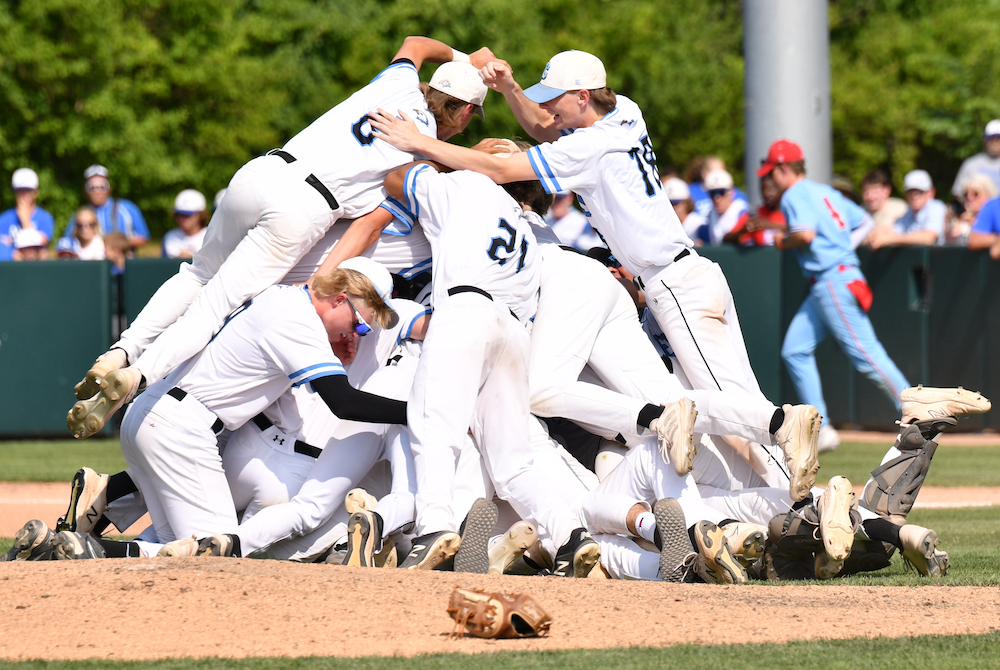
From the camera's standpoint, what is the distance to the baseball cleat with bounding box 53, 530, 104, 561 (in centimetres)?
470

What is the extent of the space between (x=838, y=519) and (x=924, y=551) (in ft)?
1.25

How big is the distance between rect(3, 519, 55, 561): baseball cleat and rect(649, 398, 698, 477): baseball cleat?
239 centimetres

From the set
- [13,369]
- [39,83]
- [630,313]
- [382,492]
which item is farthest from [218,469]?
[39,83]

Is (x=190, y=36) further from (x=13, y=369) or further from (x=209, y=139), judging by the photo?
(x=13, y=369)

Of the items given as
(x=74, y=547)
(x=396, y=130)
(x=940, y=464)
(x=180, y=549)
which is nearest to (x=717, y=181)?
(x=940, y=464)

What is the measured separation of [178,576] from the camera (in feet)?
13.2

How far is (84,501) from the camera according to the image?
5336 millimetres

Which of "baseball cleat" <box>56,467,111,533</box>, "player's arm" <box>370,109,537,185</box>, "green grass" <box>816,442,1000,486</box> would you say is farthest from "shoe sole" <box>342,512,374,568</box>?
"green grass" <box>816,442,1000,486</box>

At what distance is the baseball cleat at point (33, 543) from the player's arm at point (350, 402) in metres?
1.17

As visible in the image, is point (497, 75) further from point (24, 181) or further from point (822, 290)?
point (24, 181)

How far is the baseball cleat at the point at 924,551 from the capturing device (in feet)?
14.9

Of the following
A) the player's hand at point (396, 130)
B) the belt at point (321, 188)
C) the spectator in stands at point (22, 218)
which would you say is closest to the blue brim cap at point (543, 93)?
the player's hand at point (396, 130)

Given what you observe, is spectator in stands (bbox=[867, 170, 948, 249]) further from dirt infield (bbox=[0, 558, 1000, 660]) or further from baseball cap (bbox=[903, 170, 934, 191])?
dirt infield (bbox=[0, 558, 1000, 660])

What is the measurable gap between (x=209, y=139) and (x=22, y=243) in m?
16.1
